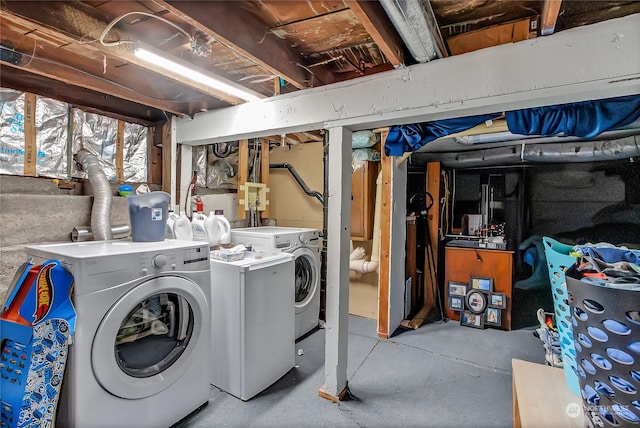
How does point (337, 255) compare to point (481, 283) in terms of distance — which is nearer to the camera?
point (337, 255)

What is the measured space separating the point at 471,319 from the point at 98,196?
372 centimetres

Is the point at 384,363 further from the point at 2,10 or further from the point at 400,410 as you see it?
the point at 2,10

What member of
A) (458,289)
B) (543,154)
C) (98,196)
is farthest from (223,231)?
(543,154)

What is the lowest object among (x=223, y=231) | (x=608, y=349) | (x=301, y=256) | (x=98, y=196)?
(x=301, y=256)

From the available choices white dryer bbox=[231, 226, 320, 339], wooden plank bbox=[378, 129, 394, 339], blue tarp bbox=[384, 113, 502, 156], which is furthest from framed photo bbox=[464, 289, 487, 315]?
blue tarp bbox=[384, 113, 502, 156]

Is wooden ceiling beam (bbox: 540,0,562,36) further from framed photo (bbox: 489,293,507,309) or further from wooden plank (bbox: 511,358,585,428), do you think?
framed photo (bbox: 489,293,507,309)

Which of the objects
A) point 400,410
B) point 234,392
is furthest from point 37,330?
point 400,410

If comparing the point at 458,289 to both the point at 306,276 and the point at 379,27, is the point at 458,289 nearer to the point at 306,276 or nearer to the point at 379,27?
the point at 306,276

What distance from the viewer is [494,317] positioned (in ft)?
11.0

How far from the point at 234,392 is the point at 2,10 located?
241 cm

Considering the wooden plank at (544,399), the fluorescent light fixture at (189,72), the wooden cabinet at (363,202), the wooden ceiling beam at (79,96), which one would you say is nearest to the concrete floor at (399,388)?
the wooden plank at (544,399)

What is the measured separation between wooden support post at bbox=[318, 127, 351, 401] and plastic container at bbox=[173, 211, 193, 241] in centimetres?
119

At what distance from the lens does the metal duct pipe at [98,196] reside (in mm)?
2258

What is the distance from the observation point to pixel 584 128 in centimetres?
170
